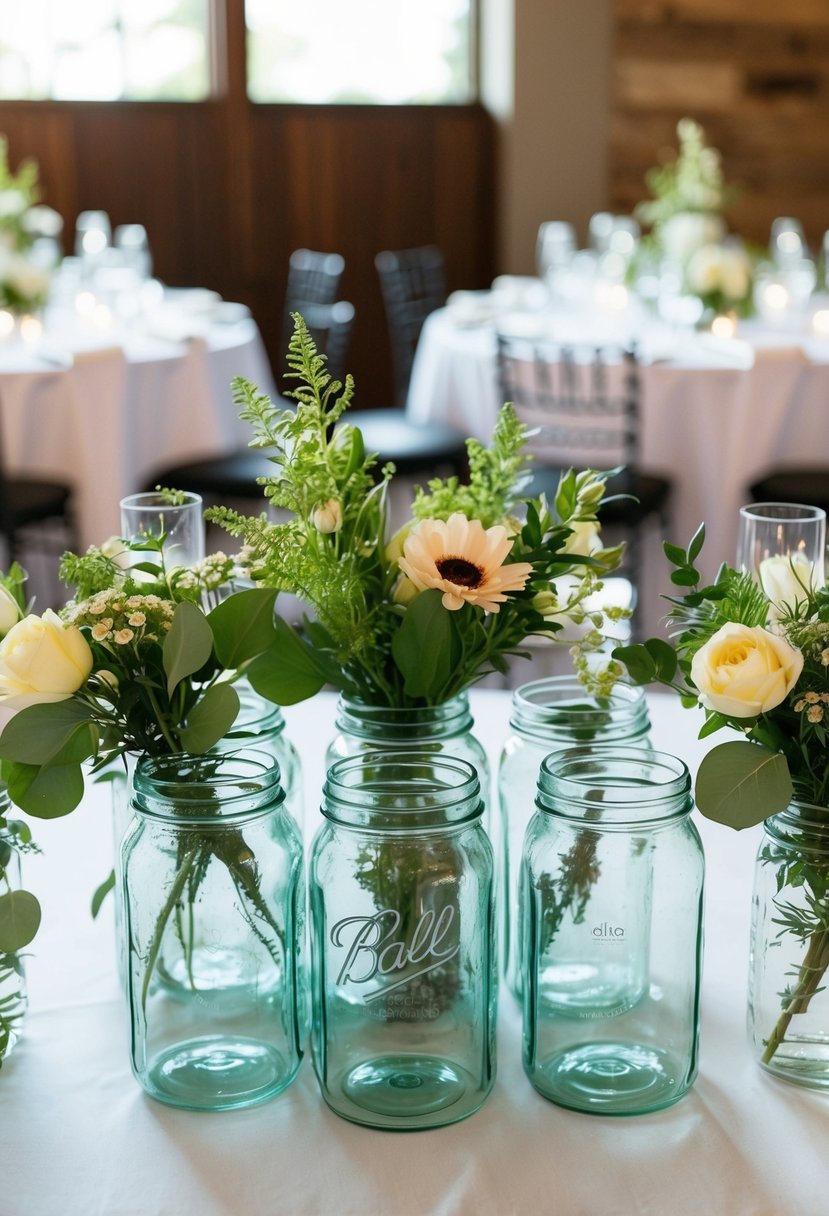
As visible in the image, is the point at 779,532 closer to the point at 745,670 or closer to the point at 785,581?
the point at 785,581

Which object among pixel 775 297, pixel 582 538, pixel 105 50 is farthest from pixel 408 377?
pixel 582 538

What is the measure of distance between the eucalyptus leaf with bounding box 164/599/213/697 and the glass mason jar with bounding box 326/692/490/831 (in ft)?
0.44

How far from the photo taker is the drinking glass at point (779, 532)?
1072 mm

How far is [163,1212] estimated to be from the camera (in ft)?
2.39

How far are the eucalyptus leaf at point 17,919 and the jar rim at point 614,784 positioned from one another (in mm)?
293

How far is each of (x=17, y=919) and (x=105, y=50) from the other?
5.41 m

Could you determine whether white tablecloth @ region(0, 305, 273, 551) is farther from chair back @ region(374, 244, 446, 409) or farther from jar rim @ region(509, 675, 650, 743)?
jar rim @ region(509, 675, 650, 743)

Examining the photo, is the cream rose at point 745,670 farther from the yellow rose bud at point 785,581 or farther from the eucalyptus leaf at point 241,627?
the eucalyptus leaf at point 241,627

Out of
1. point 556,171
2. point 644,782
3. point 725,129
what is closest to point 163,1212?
point 644,782

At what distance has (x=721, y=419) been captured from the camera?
345cm

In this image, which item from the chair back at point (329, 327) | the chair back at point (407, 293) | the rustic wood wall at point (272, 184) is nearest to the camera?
the chair back at point (329, 327)

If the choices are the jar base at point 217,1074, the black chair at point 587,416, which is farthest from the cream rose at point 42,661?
the black chair at point 587,416

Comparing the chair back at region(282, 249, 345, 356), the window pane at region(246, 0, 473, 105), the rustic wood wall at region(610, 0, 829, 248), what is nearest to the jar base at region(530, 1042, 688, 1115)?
the chair back at region(282, 249, 345, 356)

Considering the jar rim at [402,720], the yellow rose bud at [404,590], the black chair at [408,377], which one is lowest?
the black chair at [408,377]
